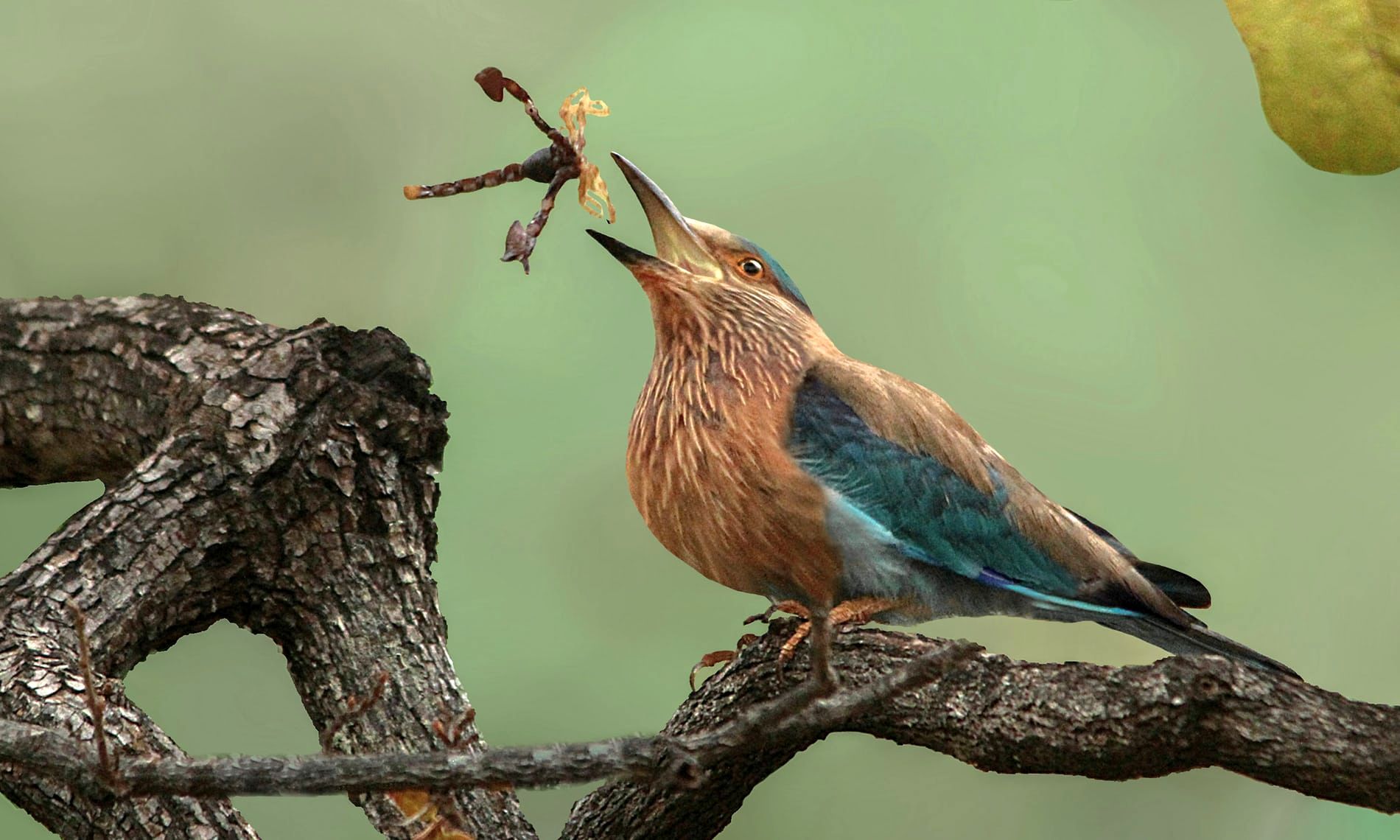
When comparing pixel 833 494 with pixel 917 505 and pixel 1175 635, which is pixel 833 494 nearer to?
pixel 917 505

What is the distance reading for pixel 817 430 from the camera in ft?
6.60

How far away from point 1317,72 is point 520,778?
0.96 metres

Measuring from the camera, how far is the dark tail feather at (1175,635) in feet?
6.50

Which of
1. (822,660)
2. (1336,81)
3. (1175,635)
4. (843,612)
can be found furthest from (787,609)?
(1336,81)

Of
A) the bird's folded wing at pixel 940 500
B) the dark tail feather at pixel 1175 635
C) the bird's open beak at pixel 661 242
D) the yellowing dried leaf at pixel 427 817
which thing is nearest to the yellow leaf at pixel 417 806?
the yellowing dried leaf at pixel 427 817

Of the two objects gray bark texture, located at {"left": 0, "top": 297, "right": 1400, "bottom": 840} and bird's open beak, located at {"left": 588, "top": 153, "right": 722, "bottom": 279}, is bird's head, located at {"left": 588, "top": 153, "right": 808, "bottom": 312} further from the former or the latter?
gray bark texture, located at {"left": 0, "top": 297, "right": 1400, "bottom": 840}

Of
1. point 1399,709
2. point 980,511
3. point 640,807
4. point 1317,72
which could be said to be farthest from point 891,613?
point 1317,72

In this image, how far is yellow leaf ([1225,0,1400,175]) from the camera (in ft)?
3.50

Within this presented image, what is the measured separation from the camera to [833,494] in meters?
1.96

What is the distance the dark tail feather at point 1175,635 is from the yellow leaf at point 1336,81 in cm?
103

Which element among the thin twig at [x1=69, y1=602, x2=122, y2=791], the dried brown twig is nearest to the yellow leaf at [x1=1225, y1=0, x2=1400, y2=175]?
the dried brown twig

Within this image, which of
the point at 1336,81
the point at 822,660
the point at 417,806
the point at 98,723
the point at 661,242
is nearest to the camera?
the point at 1336,81

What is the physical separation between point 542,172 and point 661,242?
0.28 metres

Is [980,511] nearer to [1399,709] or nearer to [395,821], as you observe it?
[1399,709]
